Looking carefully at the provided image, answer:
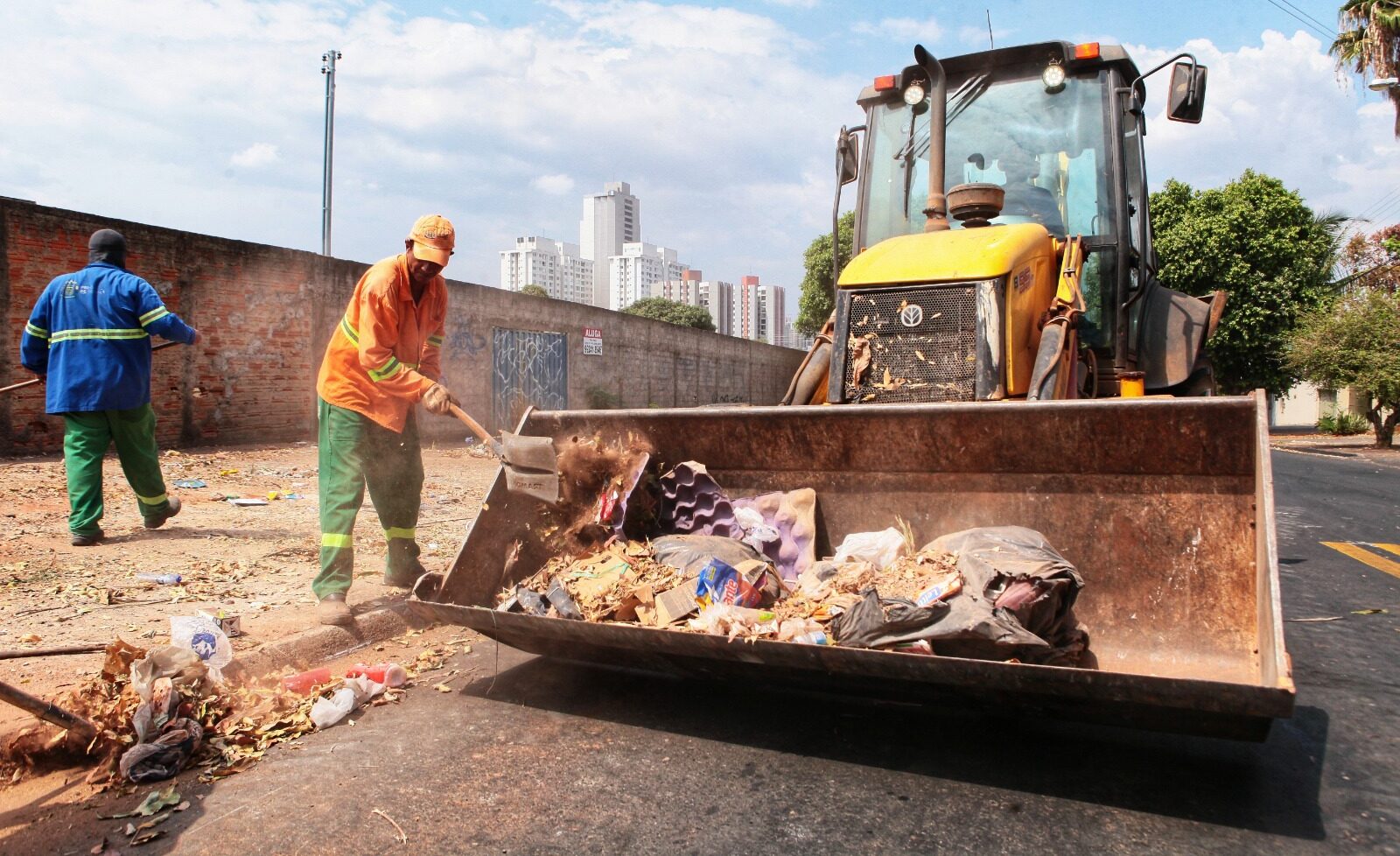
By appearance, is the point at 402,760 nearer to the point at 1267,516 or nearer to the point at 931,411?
the point at 931,411

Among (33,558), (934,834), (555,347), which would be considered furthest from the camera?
(555,347)

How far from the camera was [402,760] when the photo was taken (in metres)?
2.98

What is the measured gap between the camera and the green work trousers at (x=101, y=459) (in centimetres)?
551

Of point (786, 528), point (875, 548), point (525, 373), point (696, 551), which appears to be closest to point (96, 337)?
point (696, 551)

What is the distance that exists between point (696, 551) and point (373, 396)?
1744mm

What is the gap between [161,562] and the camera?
206 inches

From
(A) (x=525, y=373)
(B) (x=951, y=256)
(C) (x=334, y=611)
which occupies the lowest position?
(C) (x=334, y=611)

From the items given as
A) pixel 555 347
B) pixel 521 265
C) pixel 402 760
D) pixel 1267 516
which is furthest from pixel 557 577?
pixel 521 265

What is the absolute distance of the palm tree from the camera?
915 inches

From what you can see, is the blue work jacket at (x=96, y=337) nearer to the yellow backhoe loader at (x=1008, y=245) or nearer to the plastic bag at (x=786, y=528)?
Result: the plastic bag at (x=786, y=528)

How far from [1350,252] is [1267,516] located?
120ft

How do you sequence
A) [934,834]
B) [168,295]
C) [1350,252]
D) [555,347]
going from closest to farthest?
[934,834], [168,295], [555,347], [1350,252]

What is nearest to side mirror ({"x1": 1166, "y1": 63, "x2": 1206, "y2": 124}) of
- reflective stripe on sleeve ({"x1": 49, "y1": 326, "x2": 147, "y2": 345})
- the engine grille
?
the engine grille

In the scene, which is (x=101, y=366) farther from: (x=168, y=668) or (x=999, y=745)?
(x=999, y=745)
